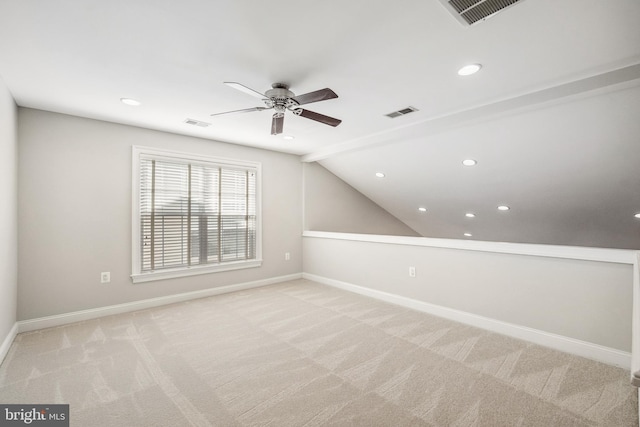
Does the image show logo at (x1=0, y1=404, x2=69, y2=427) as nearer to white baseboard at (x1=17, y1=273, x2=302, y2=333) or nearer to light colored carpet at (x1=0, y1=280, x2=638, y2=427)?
light colored carpet at (x1=0, y1=280, x2=638, y2=427)

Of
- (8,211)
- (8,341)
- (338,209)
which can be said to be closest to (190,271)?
(8,341)

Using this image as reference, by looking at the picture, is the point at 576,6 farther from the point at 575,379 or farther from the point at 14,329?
the point at 14,329

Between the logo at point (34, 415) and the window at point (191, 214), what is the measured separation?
197 centimetres

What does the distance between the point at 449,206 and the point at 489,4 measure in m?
4.27

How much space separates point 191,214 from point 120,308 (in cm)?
149

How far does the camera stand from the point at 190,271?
421cm

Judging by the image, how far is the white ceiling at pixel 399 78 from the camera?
1708mm

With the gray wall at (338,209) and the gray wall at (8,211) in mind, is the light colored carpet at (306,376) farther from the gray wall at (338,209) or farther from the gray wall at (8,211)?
the gray wall at (338,209)

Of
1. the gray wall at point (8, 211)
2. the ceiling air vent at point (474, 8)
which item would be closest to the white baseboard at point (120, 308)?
the gray wall at point (8, 211)

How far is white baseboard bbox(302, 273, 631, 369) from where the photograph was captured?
2.35m

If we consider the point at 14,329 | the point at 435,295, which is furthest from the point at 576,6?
the point at 14,329

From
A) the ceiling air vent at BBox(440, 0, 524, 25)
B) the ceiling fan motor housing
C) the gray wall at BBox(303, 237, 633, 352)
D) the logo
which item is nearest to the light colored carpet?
the logo

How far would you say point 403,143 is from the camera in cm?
409

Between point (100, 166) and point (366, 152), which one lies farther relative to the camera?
point (366, 152)
